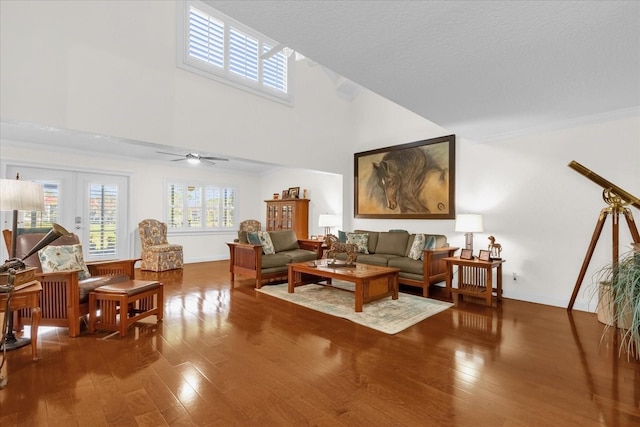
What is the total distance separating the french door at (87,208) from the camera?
5711mm

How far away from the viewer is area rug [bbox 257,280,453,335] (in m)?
3.31

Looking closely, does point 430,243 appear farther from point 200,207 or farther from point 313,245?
point 200,207

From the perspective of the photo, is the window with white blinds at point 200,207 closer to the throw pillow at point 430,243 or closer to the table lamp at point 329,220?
the table lamp at point 329,220

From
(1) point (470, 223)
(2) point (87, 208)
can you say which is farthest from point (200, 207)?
(1) point (470, 223)

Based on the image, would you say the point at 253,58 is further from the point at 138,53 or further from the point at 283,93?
the point at 138,53

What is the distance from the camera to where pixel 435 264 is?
15.3 ft

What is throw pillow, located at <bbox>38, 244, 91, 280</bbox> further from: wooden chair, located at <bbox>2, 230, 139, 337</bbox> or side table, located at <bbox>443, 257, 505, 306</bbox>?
side table, located at <bbox>443, 257, 505, 306</bbox>

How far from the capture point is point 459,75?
8.66ft

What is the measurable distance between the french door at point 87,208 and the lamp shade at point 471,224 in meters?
6.53

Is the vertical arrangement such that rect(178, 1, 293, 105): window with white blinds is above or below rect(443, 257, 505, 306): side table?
above

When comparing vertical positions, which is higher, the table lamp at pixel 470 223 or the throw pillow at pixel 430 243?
the table lamp at pixel 470 223

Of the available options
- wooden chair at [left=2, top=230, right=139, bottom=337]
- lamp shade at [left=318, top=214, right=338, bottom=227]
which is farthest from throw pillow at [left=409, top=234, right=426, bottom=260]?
wooden chair at [left=2, top=230, right=139, bottom=337]

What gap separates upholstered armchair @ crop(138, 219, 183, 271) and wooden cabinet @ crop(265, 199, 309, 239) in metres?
2.23

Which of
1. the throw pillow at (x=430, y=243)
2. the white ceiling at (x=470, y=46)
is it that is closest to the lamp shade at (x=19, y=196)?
the white ceiling at (x=470, y=46)
